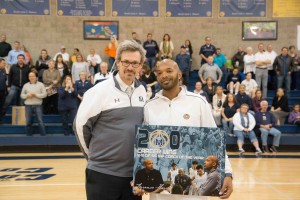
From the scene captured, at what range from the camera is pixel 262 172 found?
829 cm

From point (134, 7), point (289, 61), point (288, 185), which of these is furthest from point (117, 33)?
point (288, 185)

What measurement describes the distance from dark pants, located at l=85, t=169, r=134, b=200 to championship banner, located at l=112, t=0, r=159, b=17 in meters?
13.7

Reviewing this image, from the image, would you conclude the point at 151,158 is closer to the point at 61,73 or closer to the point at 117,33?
the point at 61,73

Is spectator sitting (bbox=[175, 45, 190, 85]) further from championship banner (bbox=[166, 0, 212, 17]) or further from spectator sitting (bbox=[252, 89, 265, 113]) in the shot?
spectator sitting (bbox=[252, 89, 265, 113])

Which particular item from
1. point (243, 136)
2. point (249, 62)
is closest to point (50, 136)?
point (243, 136)

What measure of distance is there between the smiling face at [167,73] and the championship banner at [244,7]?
14.0m

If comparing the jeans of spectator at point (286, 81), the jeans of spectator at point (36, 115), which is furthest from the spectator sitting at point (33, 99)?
the jeans of spectator at point (286, 81)

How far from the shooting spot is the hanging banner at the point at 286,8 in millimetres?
16219

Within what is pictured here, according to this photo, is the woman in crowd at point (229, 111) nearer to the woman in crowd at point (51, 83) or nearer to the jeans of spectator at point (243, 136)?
the jeans of spectator at point (243, 136)

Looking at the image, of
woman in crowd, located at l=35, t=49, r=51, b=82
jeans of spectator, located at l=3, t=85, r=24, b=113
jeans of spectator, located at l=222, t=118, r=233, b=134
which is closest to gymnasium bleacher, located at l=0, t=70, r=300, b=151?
jeans of spectator, located at l=222, t=118, r=233, b=134

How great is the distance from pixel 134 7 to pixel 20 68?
18.2ft

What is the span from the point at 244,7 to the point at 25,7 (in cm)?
837

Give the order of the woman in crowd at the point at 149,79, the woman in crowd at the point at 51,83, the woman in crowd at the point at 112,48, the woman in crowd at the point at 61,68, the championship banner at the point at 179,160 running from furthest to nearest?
1. the woman in crowd at the point at 112,48
2. the woman in crowd at the point at 61,68
3. the woman in crowd at the point at 51,83
4. the woman in crowd at the point at 149,79
5. the championship banner at the point at 179,160

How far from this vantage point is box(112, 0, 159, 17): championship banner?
16156 millimetres
